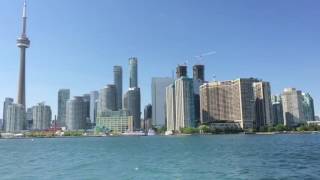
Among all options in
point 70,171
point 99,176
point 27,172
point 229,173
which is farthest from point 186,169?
point 27,172

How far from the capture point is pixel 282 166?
65125 millimetres

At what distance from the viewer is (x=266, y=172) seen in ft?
190

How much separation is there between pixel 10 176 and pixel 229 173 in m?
30.4

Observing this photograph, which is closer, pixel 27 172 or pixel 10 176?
pixel 10 176

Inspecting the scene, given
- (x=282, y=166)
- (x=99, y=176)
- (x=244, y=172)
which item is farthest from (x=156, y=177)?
(x=282, y=166)

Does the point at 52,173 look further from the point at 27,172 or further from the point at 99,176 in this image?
the point at 99,176

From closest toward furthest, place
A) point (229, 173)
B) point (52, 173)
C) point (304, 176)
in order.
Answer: point (304, 176) < point (229, 173) < point (52, 173)

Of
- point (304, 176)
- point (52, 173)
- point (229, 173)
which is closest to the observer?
point (304, 176)

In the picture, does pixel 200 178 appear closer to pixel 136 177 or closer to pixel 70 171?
pixel 136 177

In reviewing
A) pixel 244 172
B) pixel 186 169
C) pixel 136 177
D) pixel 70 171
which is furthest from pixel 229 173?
pixel 70 171

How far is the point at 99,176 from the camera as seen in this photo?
191 ft

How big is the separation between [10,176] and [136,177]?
18.5 meters

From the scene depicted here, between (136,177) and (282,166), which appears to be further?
(282,166)

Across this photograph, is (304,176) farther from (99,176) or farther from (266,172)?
(99,176)
